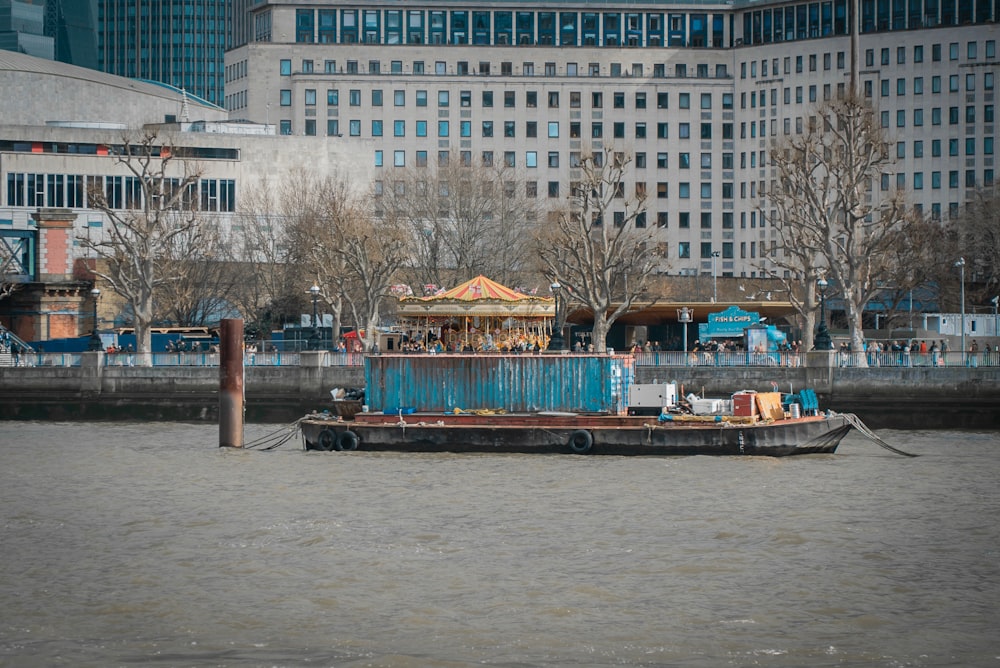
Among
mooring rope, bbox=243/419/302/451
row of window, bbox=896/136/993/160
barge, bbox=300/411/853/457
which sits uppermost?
row of window, bbox=896/136/993/160

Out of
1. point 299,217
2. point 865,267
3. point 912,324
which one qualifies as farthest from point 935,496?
point 299,217

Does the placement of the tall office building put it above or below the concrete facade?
above

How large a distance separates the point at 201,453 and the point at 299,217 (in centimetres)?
4780

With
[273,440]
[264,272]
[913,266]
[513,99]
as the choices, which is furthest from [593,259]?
[513,99]

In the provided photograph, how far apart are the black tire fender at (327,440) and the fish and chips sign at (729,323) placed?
29.9m

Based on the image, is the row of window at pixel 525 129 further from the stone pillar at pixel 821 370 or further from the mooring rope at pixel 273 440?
the mooring rope at pixel 273 440

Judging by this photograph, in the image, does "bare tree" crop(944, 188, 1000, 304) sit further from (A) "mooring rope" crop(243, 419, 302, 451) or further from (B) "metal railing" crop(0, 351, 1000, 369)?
(A) "mooring rope" crop(243, 419, 302, 451)

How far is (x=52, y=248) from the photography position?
93.4m

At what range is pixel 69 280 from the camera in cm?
9262

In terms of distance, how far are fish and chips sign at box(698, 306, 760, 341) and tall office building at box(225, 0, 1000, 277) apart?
5388 centimetres

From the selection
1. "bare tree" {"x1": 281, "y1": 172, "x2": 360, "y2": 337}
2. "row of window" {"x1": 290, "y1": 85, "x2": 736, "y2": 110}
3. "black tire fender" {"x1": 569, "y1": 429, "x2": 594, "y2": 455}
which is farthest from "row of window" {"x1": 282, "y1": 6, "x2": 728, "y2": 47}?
"black tire fender" {"x1": 569, "y1": 429, "x2": 594, "y2": 455}

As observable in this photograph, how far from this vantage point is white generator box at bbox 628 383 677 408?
5119 centimetres

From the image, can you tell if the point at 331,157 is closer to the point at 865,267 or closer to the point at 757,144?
the point at 757,144

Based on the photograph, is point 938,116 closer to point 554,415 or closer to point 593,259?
point 593,259
